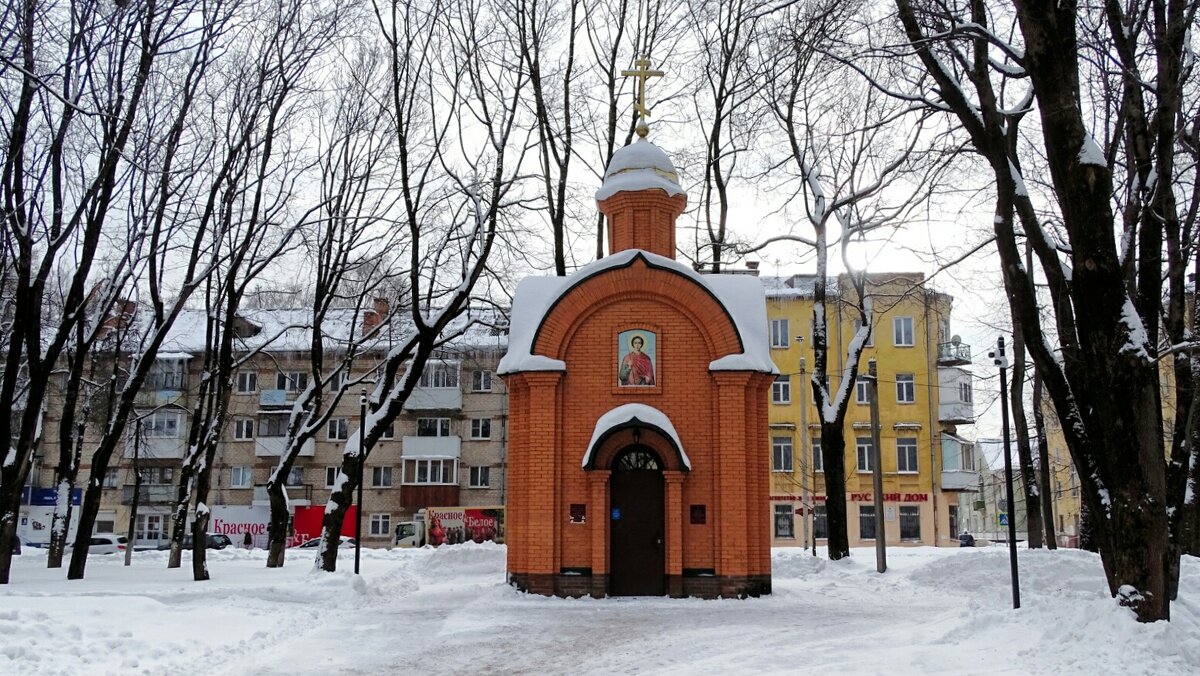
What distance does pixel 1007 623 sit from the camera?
1134 cm

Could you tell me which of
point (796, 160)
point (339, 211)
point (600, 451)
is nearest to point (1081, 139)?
point (600, 451)

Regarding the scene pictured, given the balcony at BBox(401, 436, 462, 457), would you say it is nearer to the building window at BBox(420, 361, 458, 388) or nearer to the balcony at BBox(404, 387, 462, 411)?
the balcony at BBox(404, 387, 462, 411)

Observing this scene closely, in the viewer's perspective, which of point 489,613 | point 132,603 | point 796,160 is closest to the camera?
point 132,603

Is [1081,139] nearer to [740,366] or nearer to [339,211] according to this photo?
[740,366]

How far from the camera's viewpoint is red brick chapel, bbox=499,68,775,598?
17016mm

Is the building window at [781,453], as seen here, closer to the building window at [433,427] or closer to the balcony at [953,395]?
the balcony at [953,395]

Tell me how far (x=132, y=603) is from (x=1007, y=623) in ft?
34.7

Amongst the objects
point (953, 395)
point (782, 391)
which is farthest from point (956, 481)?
point (782, 391)

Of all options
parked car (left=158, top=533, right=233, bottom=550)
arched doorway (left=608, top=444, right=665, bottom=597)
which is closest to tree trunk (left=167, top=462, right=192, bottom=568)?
arched doorway (left=608, top=444, right=665, bottom=597)

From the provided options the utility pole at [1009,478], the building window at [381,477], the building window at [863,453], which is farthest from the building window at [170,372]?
the utility pole at [1009,478]

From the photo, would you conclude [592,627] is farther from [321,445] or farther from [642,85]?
[321,445]

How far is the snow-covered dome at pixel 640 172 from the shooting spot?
63.4 feet

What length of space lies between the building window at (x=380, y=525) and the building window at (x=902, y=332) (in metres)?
23.1

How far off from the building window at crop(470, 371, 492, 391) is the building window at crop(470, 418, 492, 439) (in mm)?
1394
